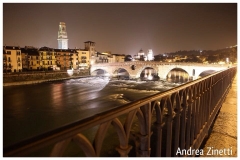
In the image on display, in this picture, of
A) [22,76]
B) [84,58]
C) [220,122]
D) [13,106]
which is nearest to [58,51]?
[84,58]

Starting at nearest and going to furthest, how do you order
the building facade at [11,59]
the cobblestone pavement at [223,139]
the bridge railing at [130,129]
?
the bridge railing at [130,129] → the cobblestone pavement at [223,139] → the building facade at [11,59]

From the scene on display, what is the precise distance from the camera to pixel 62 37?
94688mm

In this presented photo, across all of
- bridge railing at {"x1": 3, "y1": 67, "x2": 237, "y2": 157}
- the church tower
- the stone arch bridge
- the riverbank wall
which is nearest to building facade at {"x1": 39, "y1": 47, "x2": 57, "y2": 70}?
the riverbank wall

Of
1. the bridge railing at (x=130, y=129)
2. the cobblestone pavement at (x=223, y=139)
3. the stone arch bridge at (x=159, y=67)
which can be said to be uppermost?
the stone arch bridge at (x=159, y=67)

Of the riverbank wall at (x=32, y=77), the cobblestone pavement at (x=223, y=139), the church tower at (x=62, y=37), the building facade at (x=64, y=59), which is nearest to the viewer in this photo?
the cobblestone pavement at (x=223, y=139)

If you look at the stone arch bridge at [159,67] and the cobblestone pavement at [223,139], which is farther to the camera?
the stone arch bridge at [159,67]

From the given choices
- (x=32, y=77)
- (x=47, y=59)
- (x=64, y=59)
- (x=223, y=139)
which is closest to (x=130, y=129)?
(x=223, y=139)

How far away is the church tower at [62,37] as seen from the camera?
3743 inches

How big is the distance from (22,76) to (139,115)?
49457 millimetres

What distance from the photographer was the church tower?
312 ft

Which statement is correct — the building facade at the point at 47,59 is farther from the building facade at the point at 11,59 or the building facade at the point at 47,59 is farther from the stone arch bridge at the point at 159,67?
the stone arch bridge at the point at 159,67

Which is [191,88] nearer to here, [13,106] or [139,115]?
[139,115]

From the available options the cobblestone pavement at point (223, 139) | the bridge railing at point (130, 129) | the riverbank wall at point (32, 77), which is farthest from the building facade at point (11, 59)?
the bridge railing at point (130, 129)

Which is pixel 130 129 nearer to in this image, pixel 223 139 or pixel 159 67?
pixel 223 139
